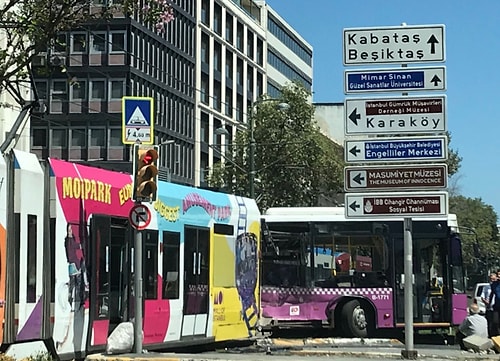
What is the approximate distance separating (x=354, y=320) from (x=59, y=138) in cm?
4481

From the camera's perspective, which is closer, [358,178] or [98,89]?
[358,178]

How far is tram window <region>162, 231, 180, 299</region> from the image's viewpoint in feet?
54.9

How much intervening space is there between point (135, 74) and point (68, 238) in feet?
172

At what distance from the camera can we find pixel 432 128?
565 inches

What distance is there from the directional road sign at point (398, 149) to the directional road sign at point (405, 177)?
0.43 ft

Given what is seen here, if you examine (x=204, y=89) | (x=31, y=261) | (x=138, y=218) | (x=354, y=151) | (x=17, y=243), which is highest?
(x=204, y=89)

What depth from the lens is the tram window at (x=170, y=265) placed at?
658 inches

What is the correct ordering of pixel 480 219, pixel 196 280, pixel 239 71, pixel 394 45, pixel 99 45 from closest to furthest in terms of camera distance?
1. pixel 394 45
2. pixel 196 280
3. pixel 99 45
4. pixel 239 71
5. pixel 480 219

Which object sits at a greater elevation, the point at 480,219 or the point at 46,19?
the point at 480,219

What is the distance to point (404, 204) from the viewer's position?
47.2 feet

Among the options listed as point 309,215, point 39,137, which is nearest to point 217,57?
point 39,137

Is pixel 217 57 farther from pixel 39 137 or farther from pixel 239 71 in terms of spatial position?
pixel 39 137

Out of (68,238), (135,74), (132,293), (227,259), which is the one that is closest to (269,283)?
(227,259)

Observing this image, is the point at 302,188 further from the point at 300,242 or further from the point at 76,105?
the point at 76,105
